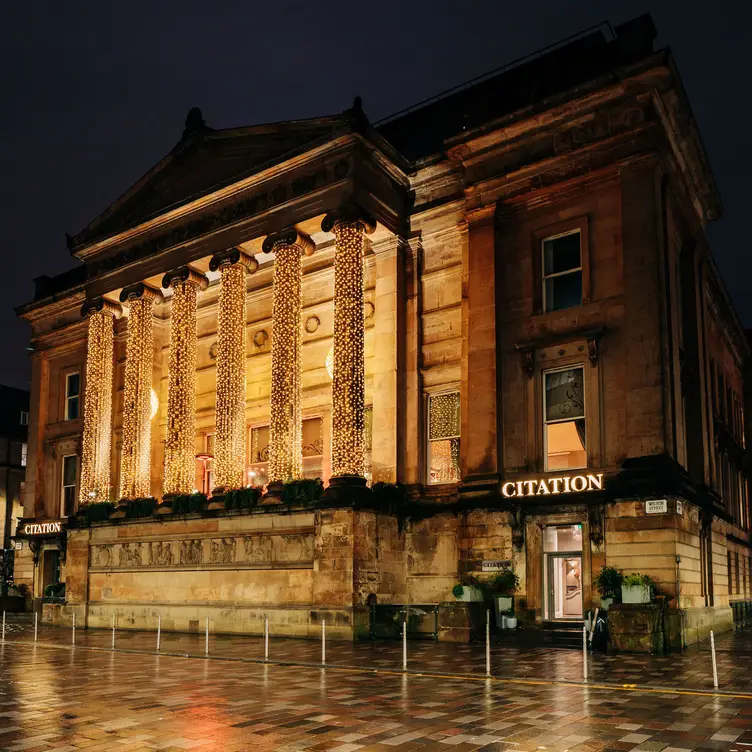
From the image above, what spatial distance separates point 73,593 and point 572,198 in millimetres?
26875

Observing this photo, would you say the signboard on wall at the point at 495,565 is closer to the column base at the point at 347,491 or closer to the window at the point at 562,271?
the column base at the point at 347,491

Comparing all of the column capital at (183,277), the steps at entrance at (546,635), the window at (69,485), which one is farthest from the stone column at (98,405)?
the steps at entrance at (546,635)

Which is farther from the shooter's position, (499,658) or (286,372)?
(286,372)

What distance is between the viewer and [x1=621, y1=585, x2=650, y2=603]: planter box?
23625mm

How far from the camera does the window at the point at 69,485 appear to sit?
157 ft

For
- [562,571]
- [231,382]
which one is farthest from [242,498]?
[562,571]

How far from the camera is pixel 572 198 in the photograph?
1163 inches

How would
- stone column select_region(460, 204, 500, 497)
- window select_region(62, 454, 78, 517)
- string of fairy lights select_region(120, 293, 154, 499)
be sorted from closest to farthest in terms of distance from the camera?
stone column select_region(460, 204, 500, 497)
string of fairy lights select_region(120, 293, 154, 499)
window select_region(62, 454, 78, 517)

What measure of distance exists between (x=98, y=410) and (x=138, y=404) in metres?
2.95

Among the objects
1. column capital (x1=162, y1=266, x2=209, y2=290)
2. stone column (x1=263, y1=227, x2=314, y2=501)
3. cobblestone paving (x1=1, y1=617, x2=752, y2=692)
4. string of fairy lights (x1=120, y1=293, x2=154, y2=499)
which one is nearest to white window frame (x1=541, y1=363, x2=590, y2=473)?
cobblestone paving (x1=1, y1=617, x2=752, y2=692)

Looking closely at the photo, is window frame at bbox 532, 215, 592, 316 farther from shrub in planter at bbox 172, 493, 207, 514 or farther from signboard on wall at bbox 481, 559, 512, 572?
shrub in planter at bbox 172, 493, 207, 514

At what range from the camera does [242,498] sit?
31.7m

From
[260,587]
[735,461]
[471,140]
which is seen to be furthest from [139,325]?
[735,461]

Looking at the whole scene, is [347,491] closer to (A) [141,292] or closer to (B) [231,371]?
(B) [231,371]
